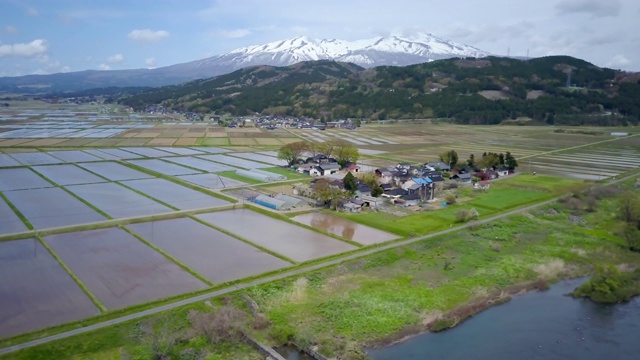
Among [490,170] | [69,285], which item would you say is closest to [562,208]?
[490,170]

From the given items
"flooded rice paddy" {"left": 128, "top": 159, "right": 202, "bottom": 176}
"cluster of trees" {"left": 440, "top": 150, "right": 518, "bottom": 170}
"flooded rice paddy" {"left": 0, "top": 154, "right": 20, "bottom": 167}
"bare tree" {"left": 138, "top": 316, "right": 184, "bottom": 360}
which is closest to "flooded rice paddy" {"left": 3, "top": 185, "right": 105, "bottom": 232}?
"flooded rice paddy" {"left": 128, "top": 159, "right": 202, "bottom": 176}

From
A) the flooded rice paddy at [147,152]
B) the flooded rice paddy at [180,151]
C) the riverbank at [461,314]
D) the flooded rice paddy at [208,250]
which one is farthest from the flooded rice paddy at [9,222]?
the flooded rice paddy at [180,151]

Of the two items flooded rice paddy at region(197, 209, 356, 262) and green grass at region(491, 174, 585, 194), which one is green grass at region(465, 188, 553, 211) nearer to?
green grass at region(491, 174, 585, 194)

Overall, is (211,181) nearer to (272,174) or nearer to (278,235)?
(272,174)

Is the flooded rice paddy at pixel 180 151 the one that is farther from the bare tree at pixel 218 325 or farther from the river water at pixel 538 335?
the river water at pixel 538 335

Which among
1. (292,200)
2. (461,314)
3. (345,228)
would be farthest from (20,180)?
(461,314)
